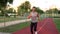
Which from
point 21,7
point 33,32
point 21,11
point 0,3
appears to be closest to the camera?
point 33,32

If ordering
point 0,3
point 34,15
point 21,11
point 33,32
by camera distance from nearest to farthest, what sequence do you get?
point 34,15 → point 33,32 → point 0,3 → point 21,11

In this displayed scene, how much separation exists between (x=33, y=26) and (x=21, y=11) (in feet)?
284

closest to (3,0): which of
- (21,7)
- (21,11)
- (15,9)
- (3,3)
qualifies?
(3,3)

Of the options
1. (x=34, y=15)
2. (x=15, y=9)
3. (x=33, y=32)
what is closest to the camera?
(x=34, y=15)

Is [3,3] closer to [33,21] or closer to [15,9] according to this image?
[33,21]

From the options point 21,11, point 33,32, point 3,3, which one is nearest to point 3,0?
point 3,3

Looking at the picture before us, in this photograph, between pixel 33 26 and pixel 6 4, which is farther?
pixel 6 4

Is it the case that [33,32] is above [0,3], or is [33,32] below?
below

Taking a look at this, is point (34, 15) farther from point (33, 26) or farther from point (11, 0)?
point (11, 0)

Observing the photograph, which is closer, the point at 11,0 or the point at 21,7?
the point at 11,0

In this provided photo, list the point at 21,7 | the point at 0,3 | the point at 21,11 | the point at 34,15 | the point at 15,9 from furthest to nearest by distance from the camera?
the point at 15,9 < the point at 21,7 < the point at 21,11 < the point at 0,3 < the point at 34,15

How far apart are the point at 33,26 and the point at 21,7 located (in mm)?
95911

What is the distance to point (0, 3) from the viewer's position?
35094mm

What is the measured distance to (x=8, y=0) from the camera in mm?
37125
